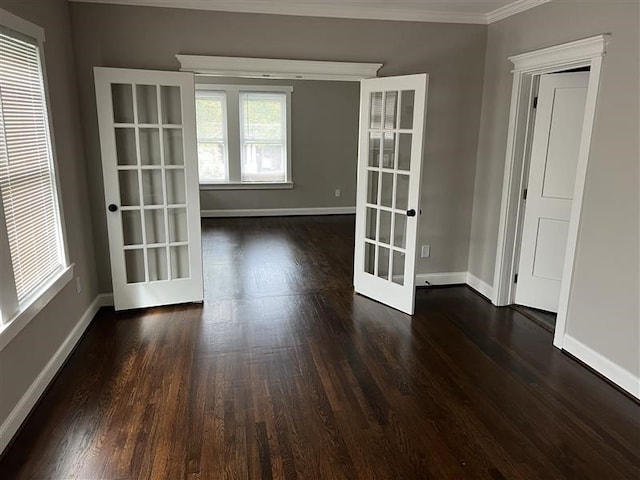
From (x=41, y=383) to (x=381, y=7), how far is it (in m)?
3.72

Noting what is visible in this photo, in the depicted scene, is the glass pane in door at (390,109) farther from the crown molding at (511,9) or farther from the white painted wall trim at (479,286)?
the white painted wall trim at (479,286)

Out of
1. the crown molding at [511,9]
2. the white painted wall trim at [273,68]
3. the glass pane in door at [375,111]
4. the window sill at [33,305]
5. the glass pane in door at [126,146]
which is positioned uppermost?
the crown molding at [511,9]

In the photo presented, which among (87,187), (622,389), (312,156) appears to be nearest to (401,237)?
(622,389)

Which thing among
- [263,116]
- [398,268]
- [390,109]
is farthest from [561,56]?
[263,116]

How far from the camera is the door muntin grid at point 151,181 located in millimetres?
3686

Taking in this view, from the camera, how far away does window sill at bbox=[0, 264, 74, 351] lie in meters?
2.28

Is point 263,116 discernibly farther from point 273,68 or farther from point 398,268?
point 398,268

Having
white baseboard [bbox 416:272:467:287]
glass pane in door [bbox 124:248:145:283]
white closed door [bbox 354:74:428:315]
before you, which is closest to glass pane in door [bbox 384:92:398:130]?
white closed door [bbox 354:74:428:315]

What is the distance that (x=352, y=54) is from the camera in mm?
4000

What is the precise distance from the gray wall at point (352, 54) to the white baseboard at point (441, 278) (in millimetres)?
61

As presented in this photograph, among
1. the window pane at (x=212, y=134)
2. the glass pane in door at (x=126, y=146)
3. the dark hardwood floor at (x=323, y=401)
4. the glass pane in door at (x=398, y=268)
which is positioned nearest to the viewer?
the dark hardwood floor at (x=323, y=401)

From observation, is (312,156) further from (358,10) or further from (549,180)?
(549,180)

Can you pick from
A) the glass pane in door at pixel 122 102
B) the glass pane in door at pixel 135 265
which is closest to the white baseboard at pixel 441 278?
the glass pane in door at pixel 135 265

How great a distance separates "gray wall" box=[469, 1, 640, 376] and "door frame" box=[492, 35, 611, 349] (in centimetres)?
5
